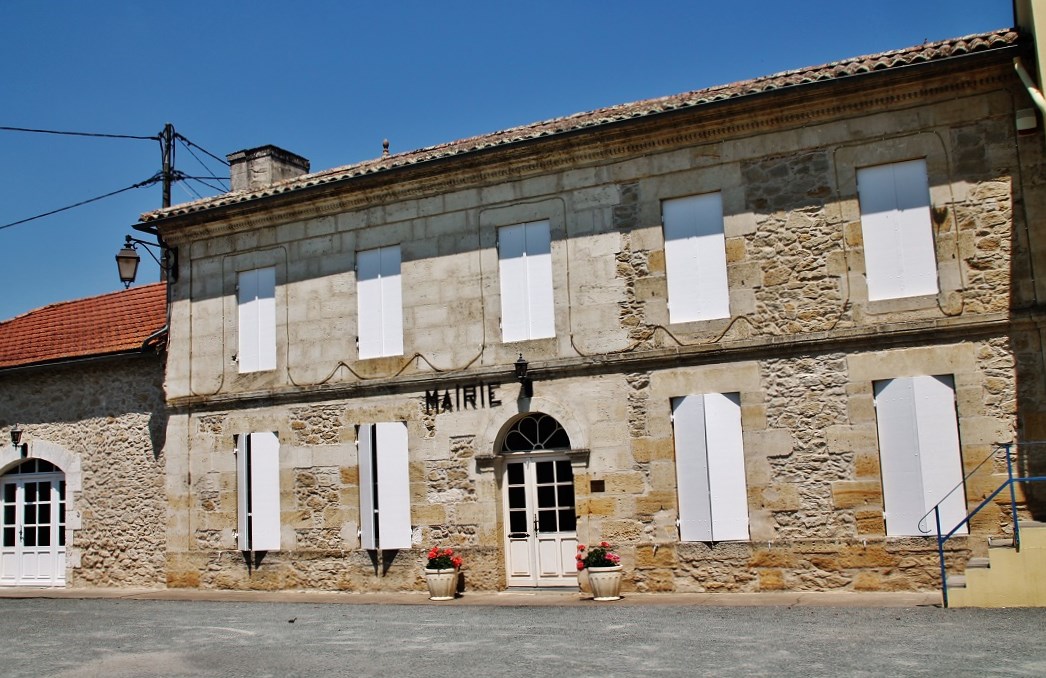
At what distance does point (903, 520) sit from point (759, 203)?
3.91 meters

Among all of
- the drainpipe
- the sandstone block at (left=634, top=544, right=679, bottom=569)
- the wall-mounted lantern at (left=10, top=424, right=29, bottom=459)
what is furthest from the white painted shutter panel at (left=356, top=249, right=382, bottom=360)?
the drainpipe

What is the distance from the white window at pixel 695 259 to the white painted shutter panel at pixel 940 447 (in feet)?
7.86

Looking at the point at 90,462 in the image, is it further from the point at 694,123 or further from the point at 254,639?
the point at 694,123

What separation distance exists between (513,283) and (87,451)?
7.73 meters

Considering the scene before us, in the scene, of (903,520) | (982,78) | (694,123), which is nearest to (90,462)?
(694,123)

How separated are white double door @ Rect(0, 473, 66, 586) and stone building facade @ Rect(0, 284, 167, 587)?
16 mm

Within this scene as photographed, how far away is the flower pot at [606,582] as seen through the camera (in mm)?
11969

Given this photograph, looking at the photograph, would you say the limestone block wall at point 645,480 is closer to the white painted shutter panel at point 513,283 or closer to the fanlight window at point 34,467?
the white painted shutter panel at point 513,283

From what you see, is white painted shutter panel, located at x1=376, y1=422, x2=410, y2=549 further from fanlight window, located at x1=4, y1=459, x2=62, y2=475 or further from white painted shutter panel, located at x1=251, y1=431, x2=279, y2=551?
fanlight window, located at x1=4, y1=459, x2=62, y2=475

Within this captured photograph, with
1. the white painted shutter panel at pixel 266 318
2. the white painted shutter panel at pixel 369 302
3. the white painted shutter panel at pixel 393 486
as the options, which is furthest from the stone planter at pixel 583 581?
the white painted shutter panel at pixel 266 318

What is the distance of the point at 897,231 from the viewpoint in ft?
38.2

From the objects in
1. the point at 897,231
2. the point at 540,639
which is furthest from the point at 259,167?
the point at 540,639

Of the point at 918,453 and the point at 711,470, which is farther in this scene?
the point at 711,470

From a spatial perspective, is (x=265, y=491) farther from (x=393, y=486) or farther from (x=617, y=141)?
(x=617, y=141)
